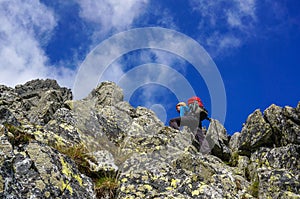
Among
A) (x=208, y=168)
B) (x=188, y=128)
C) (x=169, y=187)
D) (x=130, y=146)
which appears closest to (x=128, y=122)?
(x=188, y=128)

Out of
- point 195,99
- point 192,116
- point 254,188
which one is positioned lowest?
point 254,188

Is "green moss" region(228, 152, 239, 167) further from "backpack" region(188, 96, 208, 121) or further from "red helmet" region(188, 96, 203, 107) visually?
"red helmet" region(188, 96, 203, 107)

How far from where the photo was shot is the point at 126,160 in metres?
14.3

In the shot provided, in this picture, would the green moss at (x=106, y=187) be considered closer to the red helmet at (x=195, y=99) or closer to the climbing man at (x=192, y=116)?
the climbing man at (x=192, y=116)

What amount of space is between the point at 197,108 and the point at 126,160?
572 inches

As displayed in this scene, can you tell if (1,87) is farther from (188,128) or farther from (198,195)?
(198,195)

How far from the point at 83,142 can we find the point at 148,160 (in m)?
3.71

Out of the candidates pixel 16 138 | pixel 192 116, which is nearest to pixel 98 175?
pixel 16 138

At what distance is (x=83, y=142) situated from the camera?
17141 millimetres

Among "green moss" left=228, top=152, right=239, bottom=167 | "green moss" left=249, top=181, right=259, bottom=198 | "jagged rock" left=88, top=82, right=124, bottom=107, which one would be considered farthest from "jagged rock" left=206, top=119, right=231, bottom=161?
"jagged rock" left=88, top=82, right=124, bottom=107

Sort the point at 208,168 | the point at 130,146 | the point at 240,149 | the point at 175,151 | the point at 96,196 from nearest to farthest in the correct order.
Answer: the point at 96,196 → the point at 208,168 → the point at 175,151 → the point at 130,146 → the point at 240,149

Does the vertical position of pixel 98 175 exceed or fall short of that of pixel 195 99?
it falls short

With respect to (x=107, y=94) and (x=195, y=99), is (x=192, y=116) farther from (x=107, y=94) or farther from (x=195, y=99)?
(x=107, y=94)

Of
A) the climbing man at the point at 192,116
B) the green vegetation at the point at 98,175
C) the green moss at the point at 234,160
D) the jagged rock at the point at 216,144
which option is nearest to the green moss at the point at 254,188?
the green vegetation at the point at 98,175
